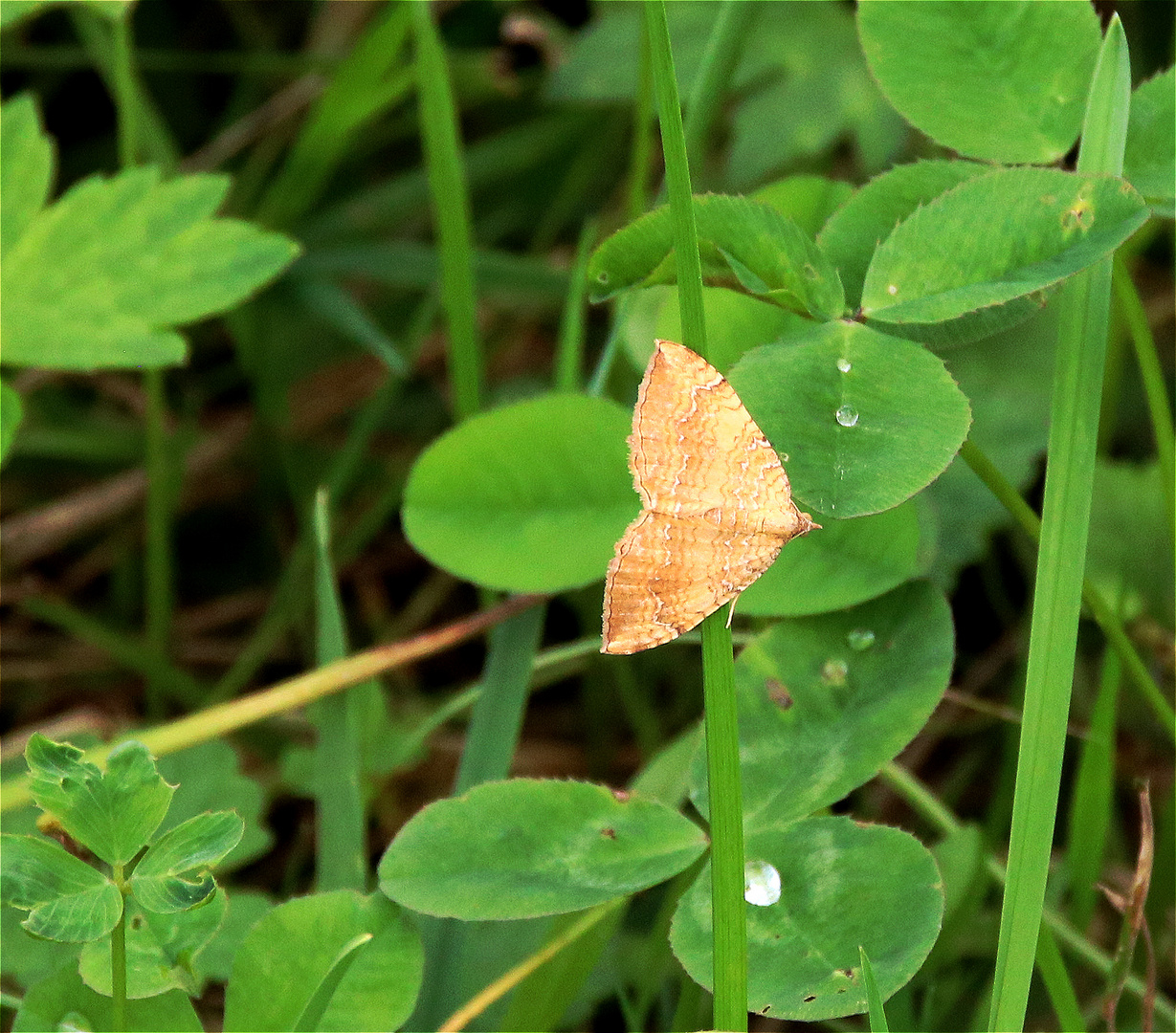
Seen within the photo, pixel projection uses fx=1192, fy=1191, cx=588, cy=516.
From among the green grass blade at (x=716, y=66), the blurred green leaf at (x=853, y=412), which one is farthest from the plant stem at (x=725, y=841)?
the green grass blade at (x=716, y=66)

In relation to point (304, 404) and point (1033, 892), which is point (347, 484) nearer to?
point (304, 404)

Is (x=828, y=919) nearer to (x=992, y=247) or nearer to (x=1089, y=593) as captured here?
(x=1089, y=593)

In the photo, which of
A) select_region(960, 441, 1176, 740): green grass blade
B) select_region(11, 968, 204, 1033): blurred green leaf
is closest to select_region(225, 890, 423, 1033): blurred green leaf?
select_region(11, 968, 204, 1033): blurred green leaf

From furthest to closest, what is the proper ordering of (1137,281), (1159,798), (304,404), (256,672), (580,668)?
1. (304,404)
2. (1137,281)
3. (256,672)
4. (580,668)
5. (1159,798)

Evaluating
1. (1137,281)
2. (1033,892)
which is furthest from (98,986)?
(1137,281)

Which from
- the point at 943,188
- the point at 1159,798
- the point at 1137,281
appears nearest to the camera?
the point at 943,188

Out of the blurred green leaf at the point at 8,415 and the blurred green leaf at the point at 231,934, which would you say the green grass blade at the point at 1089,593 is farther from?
the blurred green leaf at the point at 8,415

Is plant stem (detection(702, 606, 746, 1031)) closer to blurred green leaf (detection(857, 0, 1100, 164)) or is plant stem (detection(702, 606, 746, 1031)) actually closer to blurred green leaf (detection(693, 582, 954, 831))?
blurred green leaf (detection(693, 582, 954, 831))
